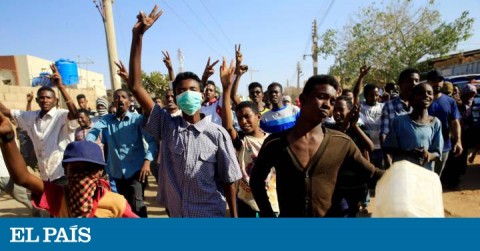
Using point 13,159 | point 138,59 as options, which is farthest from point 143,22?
point 13,159

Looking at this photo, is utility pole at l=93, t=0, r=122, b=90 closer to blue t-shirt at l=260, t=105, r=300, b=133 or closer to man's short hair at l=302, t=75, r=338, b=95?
blue t-shirt at l=260, t=105, r=300, b=133

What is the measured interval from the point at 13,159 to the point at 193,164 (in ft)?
3.30

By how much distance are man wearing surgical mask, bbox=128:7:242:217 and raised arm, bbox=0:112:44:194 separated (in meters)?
0.78

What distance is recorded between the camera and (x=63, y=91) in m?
3.63

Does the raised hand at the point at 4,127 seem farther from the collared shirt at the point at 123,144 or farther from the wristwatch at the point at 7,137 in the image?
the collared shirt at the point at 123,144

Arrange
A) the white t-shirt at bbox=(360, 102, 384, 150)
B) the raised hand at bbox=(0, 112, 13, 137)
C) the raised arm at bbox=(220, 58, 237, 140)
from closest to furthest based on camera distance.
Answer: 1. the raised hand at bbox=(0, 112, 13, 137)
2. the raised arm at bbox=(220, 58, 237, 140)
3. the white t-shirt at bbox=(360, 102, 384, 150)

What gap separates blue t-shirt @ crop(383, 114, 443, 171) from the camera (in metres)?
3.07

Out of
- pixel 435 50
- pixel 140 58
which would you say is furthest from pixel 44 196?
pixel 435 50

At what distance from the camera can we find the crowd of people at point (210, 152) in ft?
6.00

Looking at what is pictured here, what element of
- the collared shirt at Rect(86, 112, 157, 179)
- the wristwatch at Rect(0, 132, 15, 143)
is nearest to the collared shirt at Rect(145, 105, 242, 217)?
the wristwatch at Rect(0, 132, 15, 143)

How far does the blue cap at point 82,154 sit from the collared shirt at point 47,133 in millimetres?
2206

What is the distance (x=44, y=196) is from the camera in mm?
1783

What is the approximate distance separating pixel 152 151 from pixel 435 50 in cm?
1945

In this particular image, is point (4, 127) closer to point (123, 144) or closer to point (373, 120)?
point (123, 144)
